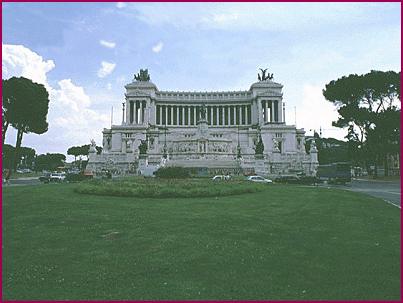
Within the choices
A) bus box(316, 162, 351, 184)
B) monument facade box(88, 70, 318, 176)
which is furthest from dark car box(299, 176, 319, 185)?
monument facade box(88, 70, 318, 176)

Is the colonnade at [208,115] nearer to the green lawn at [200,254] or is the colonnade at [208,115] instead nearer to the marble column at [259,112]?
the marble column at [259,112]

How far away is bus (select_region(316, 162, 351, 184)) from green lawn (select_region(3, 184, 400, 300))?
1193 inches

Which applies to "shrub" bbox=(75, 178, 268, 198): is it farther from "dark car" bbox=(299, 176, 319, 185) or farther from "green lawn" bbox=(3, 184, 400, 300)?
"dark car" bbox=(299, 176, 319, 185)

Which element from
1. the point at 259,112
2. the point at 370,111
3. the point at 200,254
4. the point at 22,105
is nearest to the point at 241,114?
the point at 259,112

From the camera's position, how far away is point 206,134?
88.2 metres

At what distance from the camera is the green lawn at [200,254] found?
7.11 meters

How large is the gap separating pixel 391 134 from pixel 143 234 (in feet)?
178

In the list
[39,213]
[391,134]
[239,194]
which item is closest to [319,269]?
[39,213]

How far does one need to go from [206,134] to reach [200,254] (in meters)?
79.1

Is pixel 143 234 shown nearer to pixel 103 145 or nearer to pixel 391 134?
pixel 391 134

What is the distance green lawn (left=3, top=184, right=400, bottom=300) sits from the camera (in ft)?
23.3

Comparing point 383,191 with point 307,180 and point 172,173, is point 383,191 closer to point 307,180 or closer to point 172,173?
point 307,180

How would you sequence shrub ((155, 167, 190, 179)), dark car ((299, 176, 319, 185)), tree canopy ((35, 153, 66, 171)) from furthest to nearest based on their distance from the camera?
tree canopy ((35, 153, 66, 171)), dark car ((299, 176, 319, 185)), shrub ((155, 167, 190, 179))

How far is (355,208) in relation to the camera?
17.5m
